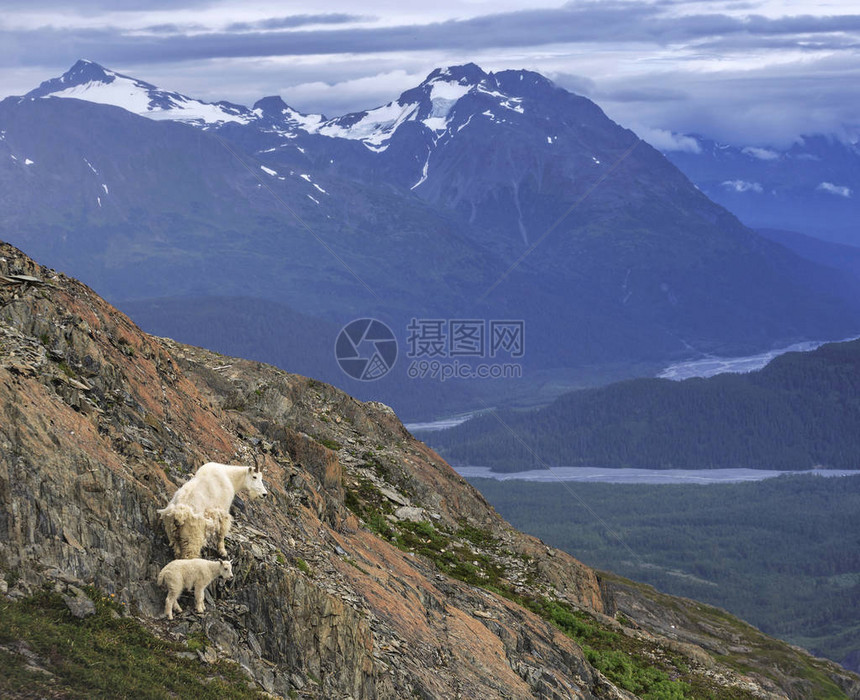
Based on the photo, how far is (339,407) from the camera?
60.2 m

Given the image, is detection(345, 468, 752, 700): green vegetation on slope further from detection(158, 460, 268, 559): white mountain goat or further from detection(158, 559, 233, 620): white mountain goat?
detection(158, 559, 233, 620): white mountain goat

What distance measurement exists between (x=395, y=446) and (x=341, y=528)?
21.8 metres

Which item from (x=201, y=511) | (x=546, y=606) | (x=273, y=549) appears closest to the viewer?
(x=201, y=511)

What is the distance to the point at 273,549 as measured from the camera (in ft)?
92.8

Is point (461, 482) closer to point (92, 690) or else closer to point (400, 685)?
point (400, 685)

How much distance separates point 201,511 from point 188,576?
178 centimetres

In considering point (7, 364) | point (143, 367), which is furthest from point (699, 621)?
point (7, 364)

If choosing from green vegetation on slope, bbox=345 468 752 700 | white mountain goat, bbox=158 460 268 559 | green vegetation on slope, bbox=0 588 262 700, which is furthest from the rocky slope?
Answer: white mountain goat, bbox=158 460 268 559

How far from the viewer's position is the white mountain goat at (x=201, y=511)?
80.7 feet

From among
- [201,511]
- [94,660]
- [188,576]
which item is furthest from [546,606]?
[94,660]

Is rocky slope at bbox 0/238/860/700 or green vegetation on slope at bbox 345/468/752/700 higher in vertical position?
rocky slope at bbox 0/238/860/700

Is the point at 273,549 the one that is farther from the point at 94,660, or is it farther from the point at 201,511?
the point at 94,660

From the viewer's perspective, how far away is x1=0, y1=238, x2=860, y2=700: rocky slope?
2372cm

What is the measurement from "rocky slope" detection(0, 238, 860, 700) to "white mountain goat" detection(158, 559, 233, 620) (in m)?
0.39
